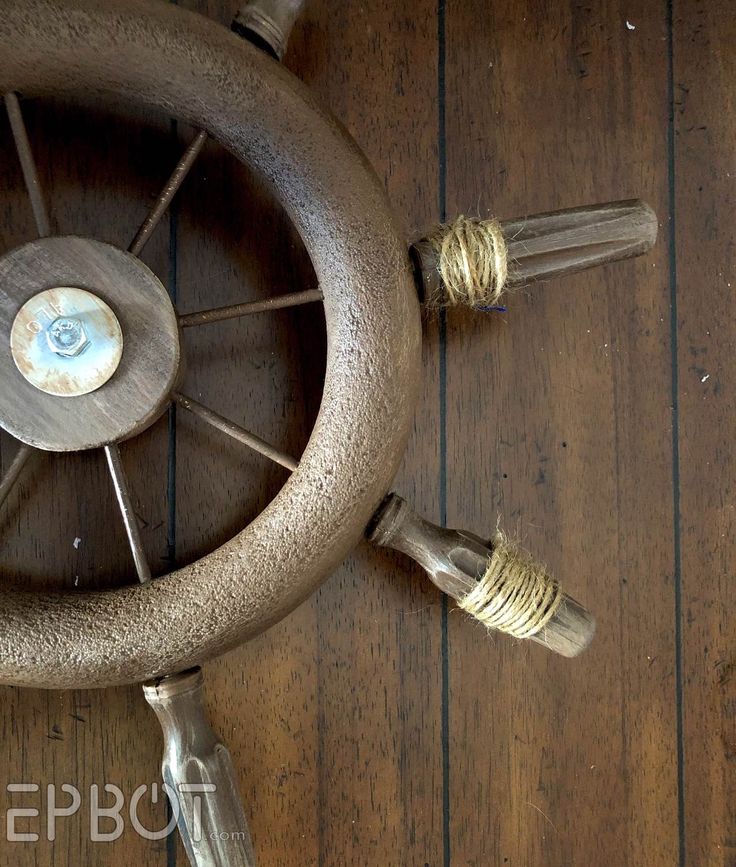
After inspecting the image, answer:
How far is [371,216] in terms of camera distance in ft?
2.30

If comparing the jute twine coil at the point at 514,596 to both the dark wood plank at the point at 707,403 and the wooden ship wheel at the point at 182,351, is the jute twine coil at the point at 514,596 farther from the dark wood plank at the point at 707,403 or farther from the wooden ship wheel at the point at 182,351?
the dark wood plank at the point at 707,403

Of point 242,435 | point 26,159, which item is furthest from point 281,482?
point 26,159

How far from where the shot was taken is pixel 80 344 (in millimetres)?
688

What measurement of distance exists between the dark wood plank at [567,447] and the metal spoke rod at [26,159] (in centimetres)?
39

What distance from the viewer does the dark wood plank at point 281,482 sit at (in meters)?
0.84

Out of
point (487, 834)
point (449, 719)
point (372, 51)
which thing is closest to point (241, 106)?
point (372, 51)

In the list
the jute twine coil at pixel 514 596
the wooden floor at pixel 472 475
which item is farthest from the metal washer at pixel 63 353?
the jute twine coil at pixel 514 596

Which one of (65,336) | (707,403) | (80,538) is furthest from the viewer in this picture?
(707,403)

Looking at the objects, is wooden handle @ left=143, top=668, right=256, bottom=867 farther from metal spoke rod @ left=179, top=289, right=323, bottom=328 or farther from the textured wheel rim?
metal spoke rod @ left=179, top=289, right=323, bottom=328

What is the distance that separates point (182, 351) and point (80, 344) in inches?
3.3

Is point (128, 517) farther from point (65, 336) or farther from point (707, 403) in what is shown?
point (707, 403)

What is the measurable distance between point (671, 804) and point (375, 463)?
523mm

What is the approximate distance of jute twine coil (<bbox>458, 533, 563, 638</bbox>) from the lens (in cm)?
74

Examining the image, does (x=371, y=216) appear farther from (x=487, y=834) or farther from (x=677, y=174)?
(x=487, y=834)
